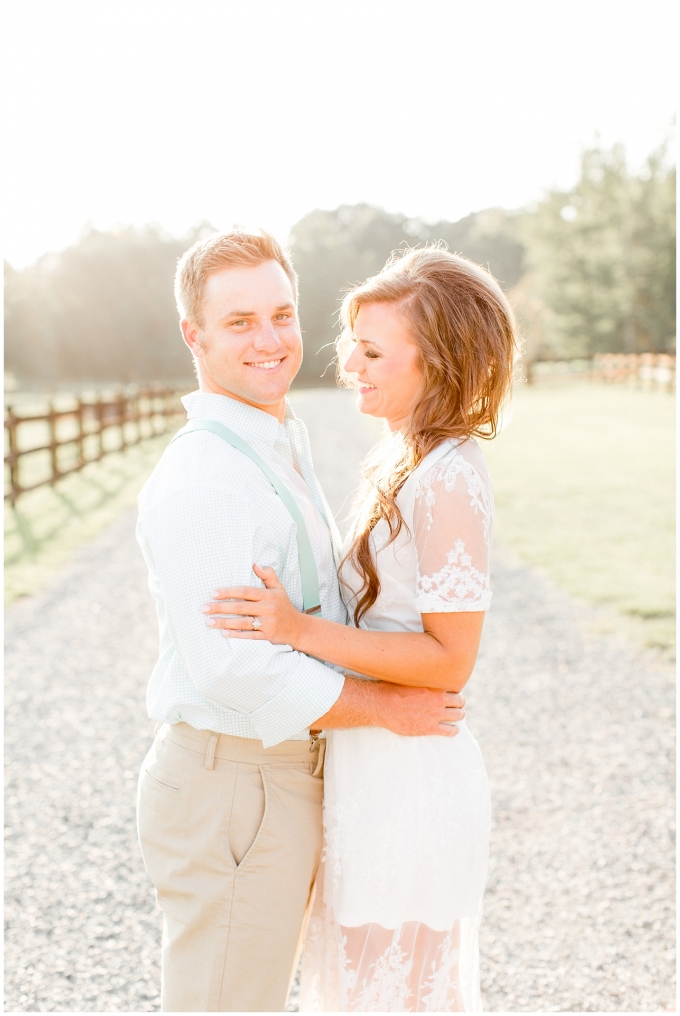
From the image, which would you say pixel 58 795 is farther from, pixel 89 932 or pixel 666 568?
pixel 666 568

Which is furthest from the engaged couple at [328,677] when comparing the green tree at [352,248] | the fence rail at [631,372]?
the green tree at [352,248]

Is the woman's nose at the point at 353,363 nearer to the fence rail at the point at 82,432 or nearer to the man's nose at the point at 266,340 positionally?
the man's nose at the point at 266,340

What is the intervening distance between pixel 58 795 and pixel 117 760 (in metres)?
0.41

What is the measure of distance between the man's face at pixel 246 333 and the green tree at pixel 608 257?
156 feet

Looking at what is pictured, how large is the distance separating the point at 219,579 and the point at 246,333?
2.27 ft

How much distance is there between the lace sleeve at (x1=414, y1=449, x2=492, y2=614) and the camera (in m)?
2.04

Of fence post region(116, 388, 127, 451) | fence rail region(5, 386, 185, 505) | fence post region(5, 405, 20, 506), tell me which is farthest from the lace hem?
fence post region(116, 388, 127, 451)

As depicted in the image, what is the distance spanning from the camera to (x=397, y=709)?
2084 millimetres

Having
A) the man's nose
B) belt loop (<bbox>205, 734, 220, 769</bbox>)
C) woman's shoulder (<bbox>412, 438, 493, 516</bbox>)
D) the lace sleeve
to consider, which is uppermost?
the man's nose

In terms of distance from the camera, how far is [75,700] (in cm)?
550

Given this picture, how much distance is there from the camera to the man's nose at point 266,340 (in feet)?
7.17

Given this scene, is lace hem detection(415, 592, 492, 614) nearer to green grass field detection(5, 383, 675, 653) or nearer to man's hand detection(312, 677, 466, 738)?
man's hand detection(312, 677, 466, 738)

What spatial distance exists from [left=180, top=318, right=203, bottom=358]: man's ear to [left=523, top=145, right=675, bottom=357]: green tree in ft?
156

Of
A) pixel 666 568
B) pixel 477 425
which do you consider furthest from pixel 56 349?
pixel 477 425
